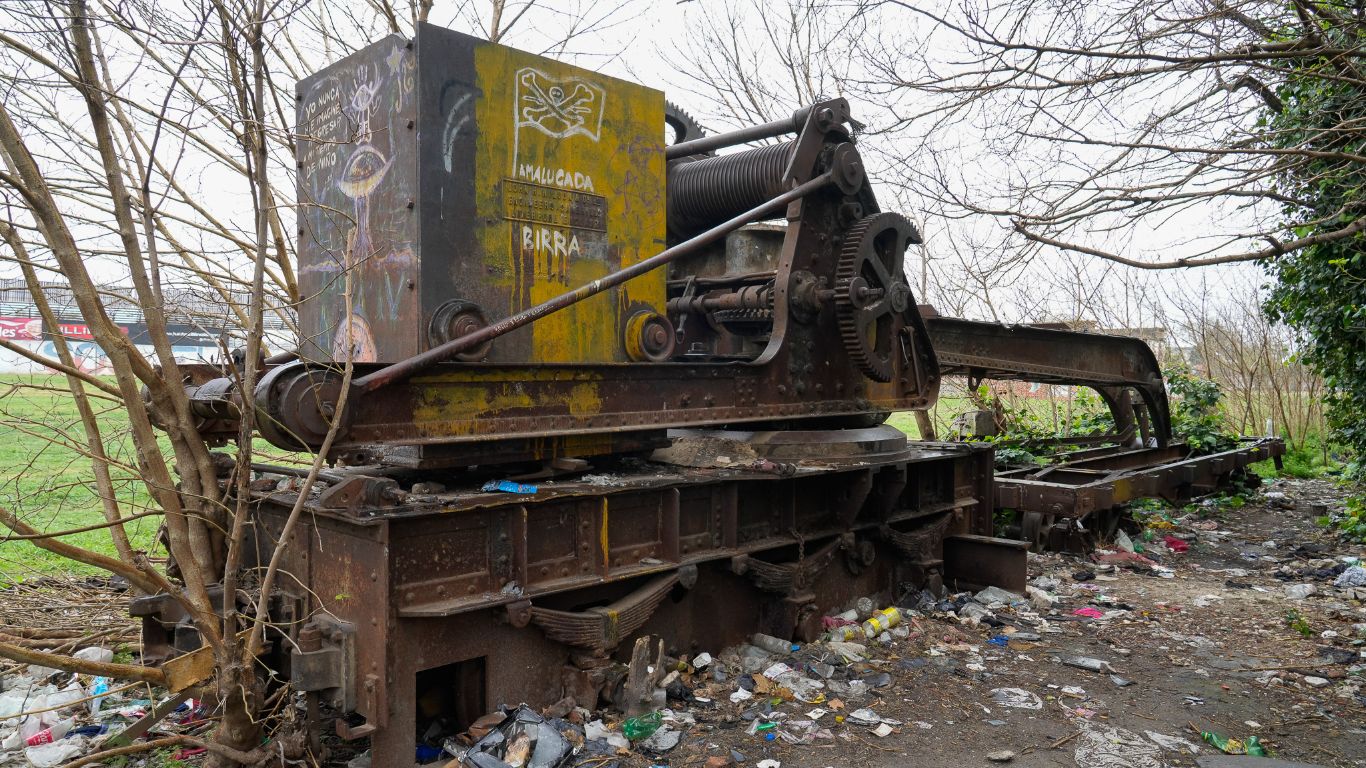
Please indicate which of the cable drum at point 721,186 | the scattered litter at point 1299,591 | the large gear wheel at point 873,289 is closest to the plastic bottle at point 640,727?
the large gear wheel at point 873,289

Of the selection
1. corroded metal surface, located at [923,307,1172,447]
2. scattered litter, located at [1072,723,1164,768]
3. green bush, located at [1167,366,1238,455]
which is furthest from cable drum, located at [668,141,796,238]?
green bush, located at [1167,366,1238,455]

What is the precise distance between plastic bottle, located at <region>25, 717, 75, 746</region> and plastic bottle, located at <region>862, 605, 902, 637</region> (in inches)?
171

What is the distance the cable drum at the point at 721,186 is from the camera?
20.5 feet

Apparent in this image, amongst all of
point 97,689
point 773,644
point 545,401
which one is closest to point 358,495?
point 545,401

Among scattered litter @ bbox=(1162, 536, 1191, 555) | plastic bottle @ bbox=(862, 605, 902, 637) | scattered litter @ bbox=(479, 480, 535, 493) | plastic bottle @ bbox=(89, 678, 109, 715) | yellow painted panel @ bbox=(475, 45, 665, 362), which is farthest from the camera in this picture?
scattered litter @ bbox=(1162, 536, 1191, 555)

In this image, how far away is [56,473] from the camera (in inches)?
139

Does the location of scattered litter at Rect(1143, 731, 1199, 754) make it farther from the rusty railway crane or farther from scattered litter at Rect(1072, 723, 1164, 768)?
the rusty railway crane

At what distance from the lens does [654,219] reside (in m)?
5.55

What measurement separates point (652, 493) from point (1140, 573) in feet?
16.9

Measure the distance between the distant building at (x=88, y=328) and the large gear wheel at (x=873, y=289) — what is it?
3.42 m

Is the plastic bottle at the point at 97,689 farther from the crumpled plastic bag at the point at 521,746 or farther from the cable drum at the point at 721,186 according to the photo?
the cable drum at the point at 721,186

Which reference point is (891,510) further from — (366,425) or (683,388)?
(366,425)

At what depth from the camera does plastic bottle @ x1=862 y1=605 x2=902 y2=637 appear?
5922 millimetres

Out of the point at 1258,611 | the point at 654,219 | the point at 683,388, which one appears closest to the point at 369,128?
the point at 654,219
